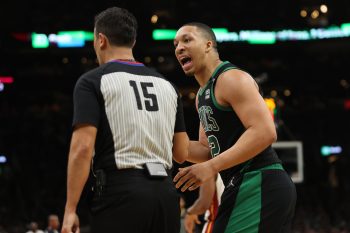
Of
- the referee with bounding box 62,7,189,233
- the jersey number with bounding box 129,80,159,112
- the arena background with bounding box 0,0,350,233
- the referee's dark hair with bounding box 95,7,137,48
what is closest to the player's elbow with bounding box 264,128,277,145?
the referee with bounding box 62,7,189,233

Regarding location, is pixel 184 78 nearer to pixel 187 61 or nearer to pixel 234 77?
pixel 187 61

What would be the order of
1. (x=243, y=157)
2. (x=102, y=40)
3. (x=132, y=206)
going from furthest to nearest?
(x=243, y=157)
(x=102, y=40)
(x=132, y=206)

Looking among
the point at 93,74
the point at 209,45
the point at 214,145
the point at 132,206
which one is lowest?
the point at 214,145

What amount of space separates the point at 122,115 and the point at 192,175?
2.04 ft

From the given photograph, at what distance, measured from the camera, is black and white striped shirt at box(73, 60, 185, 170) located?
3719 mm

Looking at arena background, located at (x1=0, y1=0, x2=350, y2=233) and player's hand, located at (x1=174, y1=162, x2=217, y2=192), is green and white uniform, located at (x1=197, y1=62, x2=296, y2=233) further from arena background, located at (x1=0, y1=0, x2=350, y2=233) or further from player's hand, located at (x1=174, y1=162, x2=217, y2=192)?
arena background, located at (x1=0, y1=0, x2=350, y2=233)

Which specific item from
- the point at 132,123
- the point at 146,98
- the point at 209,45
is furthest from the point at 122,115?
the point at 209,45

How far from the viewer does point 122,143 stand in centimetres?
375

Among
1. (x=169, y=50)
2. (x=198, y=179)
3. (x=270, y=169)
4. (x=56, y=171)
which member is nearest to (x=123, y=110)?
(x=198, y=179)

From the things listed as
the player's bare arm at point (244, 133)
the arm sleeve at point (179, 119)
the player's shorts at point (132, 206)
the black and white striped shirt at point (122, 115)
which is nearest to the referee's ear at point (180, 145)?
the arm sleeve at point (179, 119)

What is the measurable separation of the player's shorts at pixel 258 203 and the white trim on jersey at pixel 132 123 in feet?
2.65

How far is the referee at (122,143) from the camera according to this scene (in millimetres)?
3643

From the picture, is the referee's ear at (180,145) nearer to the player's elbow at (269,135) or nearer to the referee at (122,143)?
the referee at (122,143)

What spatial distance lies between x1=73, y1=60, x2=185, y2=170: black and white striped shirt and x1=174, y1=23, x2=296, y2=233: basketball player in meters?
0.47
